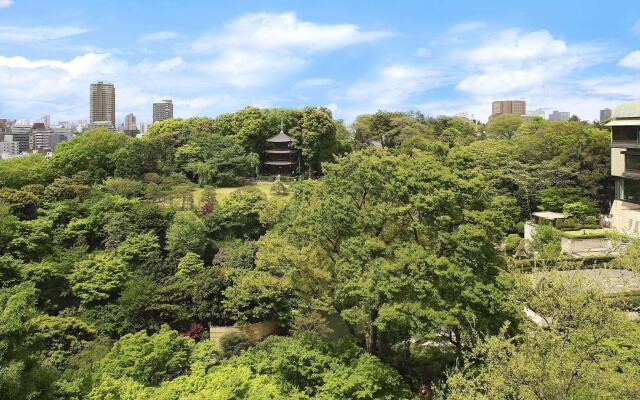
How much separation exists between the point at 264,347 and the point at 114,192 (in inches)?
524

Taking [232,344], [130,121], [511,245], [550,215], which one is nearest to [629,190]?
[550,215]

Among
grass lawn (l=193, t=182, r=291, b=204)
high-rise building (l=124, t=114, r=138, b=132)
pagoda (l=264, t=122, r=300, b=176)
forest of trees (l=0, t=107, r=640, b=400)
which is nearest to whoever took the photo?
forest of trees (l=0, t=107, r=640, b=400)

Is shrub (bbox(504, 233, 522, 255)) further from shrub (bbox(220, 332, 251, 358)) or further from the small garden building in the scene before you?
the small garden building

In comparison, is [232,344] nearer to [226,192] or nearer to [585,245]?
[226,192]

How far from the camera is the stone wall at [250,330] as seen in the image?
15141 millimetres

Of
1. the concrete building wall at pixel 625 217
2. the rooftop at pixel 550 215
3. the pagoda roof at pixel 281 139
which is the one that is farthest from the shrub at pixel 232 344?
the pagoda roof at pixel 281 139

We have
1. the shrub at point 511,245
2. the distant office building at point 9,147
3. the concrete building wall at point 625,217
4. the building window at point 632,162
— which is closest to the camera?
the shrub at point 511,245

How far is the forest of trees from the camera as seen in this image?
6.70m

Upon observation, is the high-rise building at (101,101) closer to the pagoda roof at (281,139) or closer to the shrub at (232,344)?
the pagoda roof at (281,139)

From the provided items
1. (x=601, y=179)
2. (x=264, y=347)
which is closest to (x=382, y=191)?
(x=264, y=347)

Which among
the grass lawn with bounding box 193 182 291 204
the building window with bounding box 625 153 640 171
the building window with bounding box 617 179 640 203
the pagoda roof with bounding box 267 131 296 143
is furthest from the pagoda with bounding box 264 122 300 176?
the building window with bounding box 625 153 640 171

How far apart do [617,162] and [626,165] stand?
2.31 ft

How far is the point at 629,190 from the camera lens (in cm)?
2311

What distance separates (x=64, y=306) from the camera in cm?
1628
